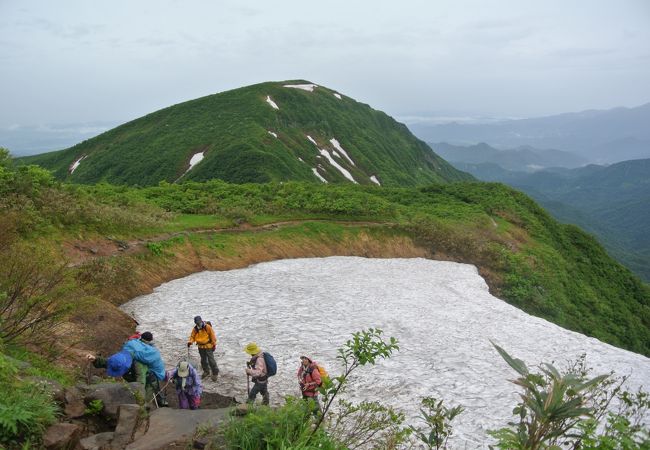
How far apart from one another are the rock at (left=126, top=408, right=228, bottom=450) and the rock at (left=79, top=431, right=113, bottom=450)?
1.50ft

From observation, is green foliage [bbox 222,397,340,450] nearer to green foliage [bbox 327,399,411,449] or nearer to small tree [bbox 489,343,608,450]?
green foliage [bbox 327,399,411,449]

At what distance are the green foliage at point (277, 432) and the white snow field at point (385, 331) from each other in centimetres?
621

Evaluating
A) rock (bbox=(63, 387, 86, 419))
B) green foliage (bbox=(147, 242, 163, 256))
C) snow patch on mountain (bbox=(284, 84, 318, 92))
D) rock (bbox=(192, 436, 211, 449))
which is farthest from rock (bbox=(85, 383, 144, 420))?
snow patch on mountain (bbox=(284, 84, 318, 92))

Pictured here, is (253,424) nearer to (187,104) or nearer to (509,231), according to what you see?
(509,231)

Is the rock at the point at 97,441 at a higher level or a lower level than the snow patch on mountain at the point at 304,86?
lower

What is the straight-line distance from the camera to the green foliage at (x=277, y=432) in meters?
7.63

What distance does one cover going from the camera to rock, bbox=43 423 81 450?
7855 millimetres

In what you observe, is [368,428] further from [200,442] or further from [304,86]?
[304,86]

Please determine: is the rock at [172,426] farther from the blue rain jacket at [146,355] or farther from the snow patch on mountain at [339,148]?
the snow patch on mountain at [339,148]

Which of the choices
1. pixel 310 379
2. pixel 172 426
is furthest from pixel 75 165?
pixel 172 426

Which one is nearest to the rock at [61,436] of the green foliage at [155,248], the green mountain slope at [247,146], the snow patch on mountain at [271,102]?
the green foliage at [155,248]

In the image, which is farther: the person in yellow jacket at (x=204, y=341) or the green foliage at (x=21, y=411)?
the person in yellow jacket at (x=204, y=341)

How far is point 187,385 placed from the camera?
488 inches

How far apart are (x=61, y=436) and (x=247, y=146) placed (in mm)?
78152
